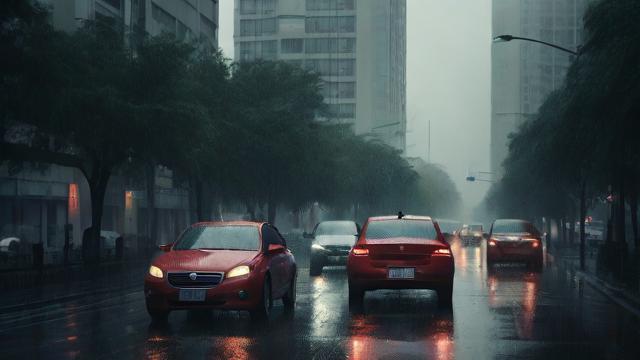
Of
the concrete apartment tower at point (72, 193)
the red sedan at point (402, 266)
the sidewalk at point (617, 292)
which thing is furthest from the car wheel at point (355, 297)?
the concrete apartment tower at point (72, 193)

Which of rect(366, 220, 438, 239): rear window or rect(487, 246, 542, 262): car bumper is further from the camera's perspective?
rect(487, 246, 542, 262): car bumper

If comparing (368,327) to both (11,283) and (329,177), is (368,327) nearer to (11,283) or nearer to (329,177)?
(11,283)

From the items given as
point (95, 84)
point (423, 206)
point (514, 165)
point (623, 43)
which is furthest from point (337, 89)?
point (623, 43)

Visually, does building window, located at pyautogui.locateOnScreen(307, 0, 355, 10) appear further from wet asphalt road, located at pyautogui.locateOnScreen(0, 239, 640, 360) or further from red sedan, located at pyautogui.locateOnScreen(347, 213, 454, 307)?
red sedan, located at pyautogui.locateOnScreen(347, 213, 454, 307)

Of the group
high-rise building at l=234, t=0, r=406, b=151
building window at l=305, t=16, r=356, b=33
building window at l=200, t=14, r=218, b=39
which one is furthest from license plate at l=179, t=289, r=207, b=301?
building window at l=305, t=16, r=356, b=33

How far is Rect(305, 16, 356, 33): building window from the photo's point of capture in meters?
146

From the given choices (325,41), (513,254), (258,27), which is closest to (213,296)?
(513,254)

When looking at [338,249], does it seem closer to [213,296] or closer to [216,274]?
[216,274]

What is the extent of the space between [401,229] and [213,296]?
496 cm

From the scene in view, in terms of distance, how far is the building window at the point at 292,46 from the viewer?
145 meters

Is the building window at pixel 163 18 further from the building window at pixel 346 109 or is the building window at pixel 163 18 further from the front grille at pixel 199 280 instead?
the building window at pixel 346 109

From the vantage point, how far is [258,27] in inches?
5832

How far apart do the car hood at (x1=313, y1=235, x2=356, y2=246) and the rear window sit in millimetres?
12370

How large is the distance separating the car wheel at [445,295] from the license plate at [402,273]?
0.57m
